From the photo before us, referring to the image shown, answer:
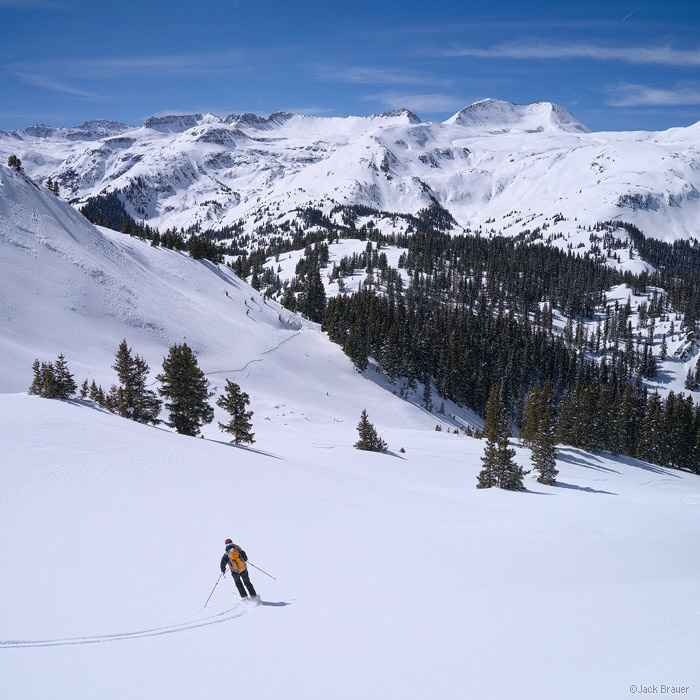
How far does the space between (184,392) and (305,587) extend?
76.9 ft

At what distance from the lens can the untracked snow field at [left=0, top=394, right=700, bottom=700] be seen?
655cm

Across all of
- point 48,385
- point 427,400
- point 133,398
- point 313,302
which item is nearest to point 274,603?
point 48,385

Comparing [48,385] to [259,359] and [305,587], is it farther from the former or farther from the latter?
[259,359]

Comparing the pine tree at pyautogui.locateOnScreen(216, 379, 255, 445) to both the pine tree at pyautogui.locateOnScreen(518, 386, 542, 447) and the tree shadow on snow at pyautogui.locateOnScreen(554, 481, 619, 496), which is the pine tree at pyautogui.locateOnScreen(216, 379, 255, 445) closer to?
the tree shadow on snow at pyautogui.locateOnScreen(554, 481, 619, 496)

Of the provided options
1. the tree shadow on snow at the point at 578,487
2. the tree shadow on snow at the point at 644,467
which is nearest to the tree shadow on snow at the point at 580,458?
the tree shadow on snow at the point at 644,467

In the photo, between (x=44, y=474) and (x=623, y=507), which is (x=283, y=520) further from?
(x=623, y=507)

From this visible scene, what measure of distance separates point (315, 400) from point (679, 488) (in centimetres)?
4202

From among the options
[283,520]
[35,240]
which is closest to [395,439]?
[283,520]

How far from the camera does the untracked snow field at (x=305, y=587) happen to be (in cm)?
655

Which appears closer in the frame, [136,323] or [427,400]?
[136,323]

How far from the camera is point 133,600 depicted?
28.9ft

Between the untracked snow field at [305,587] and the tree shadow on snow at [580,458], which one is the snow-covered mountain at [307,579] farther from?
the tree shadow on snow at [580,458]

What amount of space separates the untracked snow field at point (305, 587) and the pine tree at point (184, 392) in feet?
33.0

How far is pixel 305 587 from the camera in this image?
1002 cm
